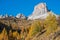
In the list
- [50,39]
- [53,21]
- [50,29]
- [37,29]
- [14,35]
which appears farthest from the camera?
[14,35]

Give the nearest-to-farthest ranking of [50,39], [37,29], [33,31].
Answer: [50,39], [33,31], [37,29]

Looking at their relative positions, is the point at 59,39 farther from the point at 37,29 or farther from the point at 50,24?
the point at 37,29

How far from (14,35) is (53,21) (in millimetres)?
63121

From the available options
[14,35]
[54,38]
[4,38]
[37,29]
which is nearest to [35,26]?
[37,29]

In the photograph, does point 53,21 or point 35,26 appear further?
point 35,26

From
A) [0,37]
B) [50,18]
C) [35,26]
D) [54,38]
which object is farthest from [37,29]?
[54,38]

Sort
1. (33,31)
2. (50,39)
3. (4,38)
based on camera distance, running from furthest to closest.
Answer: (4,38), (33,31), (50,39)

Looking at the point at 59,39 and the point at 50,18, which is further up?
the point at 50,18

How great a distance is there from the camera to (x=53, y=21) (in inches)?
4697

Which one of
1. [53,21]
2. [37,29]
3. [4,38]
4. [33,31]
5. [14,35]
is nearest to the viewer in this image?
[53,21]

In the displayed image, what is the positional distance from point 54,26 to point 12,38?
183 ft

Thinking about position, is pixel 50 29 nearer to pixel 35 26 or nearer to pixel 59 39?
pixel 35 26

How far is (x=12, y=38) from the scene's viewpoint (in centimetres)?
16512

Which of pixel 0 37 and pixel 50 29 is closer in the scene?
pixel 50 29
